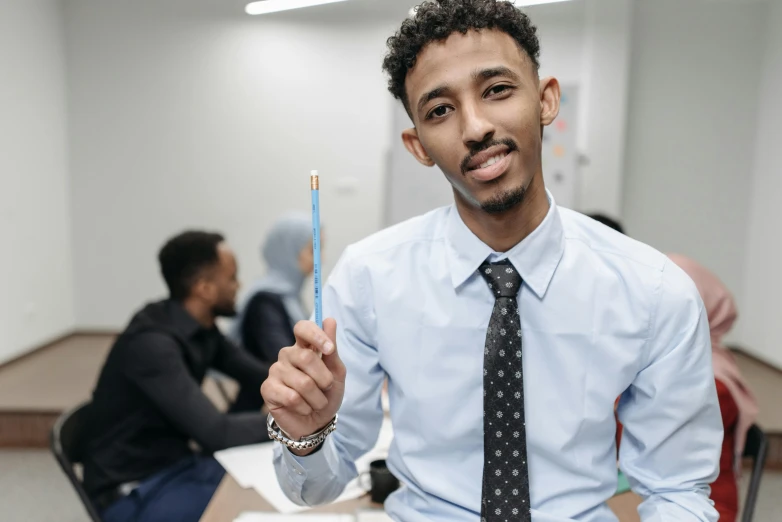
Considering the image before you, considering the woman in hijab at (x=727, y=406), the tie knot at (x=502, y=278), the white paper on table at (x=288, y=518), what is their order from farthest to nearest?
the woman in hijab at (x=727, y=406), the white paper on table at (x=288, y=518), the tie knot at (x=502, y=278)

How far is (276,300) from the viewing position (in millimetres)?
2609

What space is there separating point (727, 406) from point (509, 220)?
3.05ft

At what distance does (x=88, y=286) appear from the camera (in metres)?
5.06

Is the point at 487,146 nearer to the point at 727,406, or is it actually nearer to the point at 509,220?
the point at 509,220

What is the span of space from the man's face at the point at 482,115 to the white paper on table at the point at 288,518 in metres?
0.67

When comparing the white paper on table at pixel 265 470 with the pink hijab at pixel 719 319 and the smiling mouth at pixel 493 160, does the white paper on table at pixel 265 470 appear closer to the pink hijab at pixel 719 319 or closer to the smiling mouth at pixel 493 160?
the smiling mouth at pixel 493 160

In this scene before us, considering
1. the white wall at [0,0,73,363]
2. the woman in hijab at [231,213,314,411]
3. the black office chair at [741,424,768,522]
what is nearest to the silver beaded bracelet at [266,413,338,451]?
the black office chair at [741,424,768,522]

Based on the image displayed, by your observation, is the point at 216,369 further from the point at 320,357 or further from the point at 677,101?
the point at 677,101

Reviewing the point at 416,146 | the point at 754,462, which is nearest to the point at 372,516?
the point at 416,146

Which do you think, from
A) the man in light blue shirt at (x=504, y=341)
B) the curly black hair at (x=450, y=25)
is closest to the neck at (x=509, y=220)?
the man in light blue shirt at (x=504, y=341)

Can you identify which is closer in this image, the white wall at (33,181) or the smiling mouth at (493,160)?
the smiling mouth at (493,160)

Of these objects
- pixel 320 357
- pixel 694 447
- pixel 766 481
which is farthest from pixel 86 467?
pixel 766 481

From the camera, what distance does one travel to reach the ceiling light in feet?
14.5

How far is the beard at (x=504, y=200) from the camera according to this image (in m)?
0.96
